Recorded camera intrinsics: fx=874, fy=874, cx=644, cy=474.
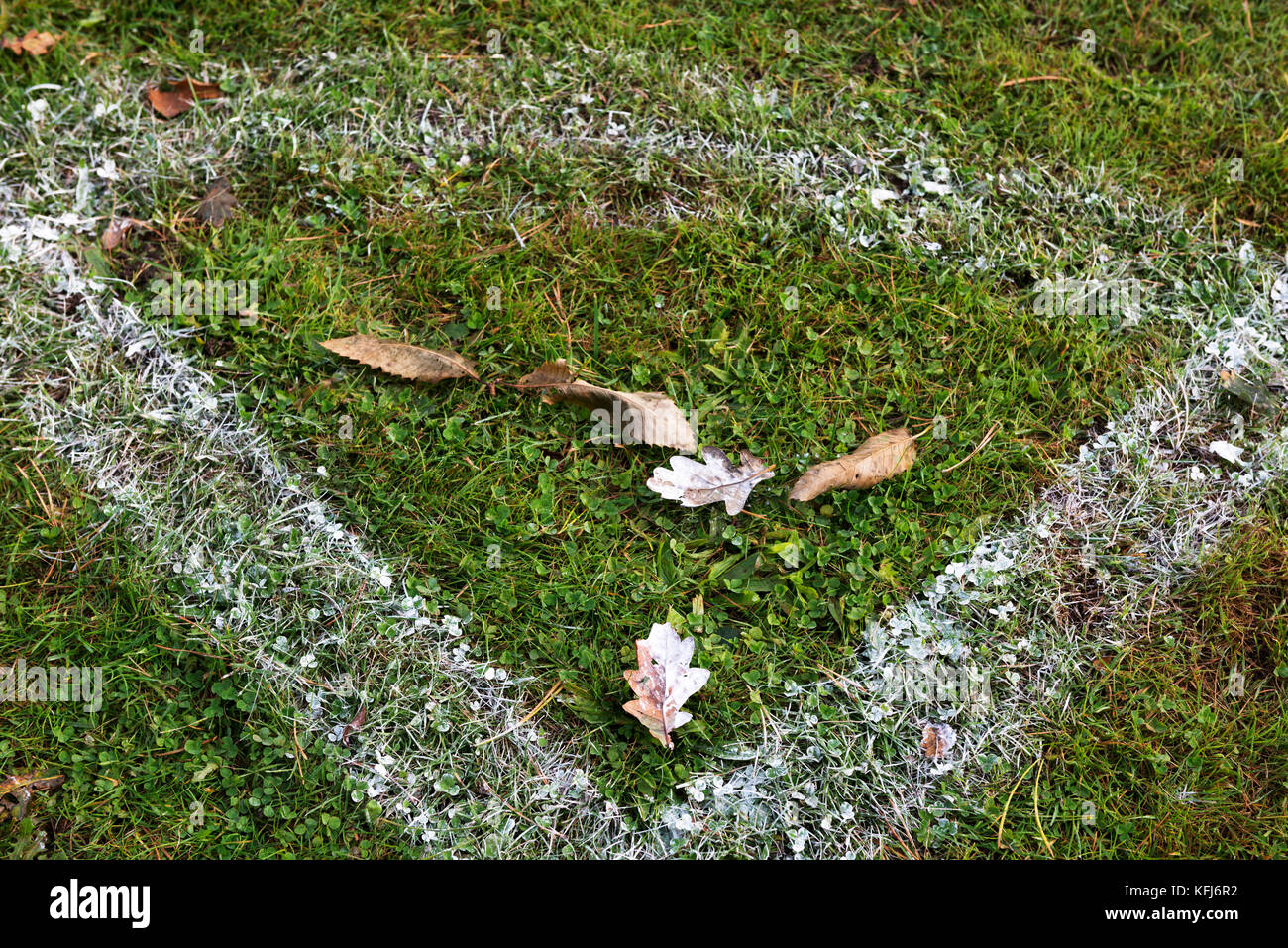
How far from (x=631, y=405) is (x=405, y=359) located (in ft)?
2.53

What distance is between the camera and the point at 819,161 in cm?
325

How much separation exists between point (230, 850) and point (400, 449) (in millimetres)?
1282

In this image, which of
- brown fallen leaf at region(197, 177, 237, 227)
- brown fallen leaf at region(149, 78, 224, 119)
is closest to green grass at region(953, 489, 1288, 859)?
brown fallen leaf at region(197, 177, 237, 227)

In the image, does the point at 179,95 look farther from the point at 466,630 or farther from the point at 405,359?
the point at 466,630

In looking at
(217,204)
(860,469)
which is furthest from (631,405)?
(217,204)

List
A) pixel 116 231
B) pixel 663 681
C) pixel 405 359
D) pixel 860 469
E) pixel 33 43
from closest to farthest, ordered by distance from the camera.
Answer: pixel 663 681 → pixel 860 469 → pixel 405 359 → pixel 116 231 → pixel 33 43

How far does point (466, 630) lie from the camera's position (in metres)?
2.71

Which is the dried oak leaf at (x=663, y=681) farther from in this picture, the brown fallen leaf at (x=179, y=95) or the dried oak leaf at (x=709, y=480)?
the brown fallen leaf at (x=179, y=95)

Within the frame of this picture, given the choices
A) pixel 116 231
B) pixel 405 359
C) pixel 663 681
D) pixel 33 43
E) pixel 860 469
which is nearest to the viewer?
pixel 663 681

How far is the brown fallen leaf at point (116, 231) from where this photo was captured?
10.1ft

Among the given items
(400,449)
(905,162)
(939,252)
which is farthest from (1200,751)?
(400,449)

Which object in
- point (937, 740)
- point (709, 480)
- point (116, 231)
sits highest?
point (116, 231)

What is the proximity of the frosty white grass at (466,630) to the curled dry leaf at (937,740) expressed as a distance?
0.07 feet

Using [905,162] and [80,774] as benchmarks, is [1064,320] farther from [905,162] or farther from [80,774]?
[80,774]
